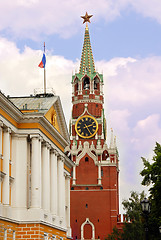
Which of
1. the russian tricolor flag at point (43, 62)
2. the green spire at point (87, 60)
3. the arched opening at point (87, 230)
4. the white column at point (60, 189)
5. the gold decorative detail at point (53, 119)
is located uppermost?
the green spire at point (87, 60)

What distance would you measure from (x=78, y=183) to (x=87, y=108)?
1761 centimetres

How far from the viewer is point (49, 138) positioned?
5022 centimetres

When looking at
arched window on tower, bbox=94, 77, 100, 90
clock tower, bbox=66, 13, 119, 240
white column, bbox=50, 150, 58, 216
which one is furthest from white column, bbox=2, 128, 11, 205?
arched window on tower, bbox=94, 77, 100, 90

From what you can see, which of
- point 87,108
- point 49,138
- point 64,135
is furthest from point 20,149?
point 87,108

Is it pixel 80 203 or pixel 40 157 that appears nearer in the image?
pixel 40 157

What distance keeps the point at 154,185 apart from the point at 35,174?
14.8 metres

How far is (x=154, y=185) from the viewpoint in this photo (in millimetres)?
55188

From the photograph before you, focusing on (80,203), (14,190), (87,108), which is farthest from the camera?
(87,108)

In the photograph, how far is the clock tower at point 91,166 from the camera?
115 meters

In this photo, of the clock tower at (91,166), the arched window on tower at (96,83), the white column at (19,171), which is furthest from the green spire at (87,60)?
the white column at (19,171)

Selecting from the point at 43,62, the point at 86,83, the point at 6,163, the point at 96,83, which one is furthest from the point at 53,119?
the point at 96,83

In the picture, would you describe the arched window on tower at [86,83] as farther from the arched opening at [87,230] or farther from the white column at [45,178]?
the white column at [45,178]

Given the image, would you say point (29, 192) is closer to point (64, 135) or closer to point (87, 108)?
point (64, 135)

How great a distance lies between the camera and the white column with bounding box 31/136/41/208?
45.0 meters
